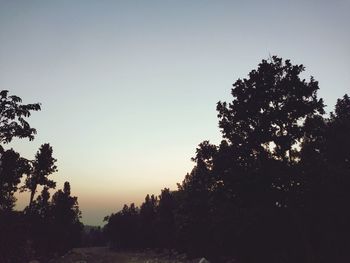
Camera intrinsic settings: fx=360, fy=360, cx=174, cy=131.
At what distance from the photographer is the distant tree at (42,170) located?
1960 inches

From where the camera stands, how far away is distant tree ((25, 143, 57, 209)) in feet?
163

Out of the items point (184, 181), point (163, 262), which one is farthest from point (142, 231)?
point (163, 262)

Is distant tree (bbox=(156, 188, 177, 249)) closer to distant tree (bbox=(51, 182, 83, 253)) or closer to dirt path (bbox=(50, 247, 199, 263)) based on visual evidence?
dirt path (bbox=(50, 247, 199, 263))

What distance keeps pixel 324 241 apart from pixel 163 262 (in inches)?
1689

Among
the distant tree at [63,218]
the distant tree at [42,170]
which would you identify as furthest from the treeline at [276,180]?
→ the distant tree at [63,218]

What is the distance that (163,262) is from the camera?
62281mm

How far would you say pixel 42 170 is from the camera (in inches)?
2056

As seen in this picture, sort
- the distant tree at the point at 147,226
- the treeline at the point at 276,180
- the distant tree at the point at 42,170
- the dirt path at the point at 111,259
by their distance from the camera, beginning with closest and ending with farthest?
the treeline at the point at 276,180, the distant tree at the point at 42,170, the dirt path at the point at 111,259, the distant tree at the point at 147,226

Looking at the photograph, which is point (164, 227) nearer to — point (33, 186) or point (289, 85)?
point (33, 186)

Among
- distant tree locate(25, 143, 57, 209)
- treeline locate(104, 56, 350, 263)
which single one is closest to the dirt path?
distant tree locate(25, 143, 57, 209)

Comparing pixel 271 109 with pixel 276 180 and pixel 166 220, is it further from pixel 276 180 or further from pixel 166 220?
pixel 166 220

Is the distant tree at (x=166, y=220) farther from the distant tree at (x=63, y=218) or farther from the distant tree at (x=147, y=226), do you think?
the distant tree at (x=63, y=218)

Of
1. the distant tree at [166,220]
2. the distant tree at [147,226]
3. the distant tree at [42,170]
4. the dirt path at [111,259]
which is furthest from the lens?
the distant tree at [147,226]

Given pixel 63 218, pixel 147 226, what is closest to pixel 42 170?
pixel 63 218
